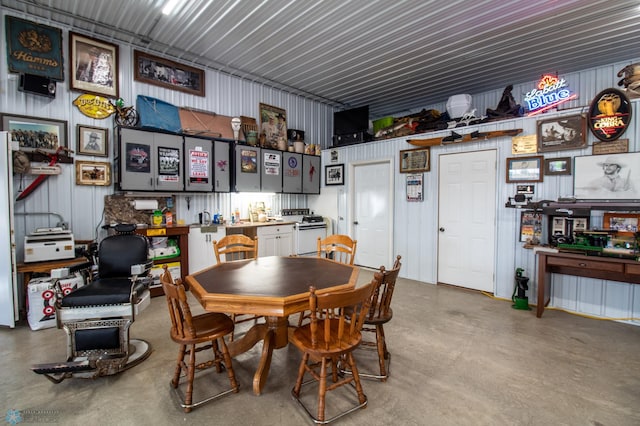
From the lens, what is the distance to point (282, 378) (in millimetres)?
2494

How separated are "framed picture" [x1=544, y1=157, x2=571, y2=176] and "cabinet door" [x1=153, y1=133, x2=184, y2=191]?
5.25 meters

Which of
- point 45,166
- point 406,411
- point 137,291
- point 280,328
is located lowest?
point 406,411

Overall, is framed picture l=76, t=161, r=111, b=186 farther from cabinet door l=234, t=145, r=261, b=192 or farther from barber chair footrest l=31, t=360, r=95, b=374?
barber chair footrest l=31, t=360, r=95, b=374

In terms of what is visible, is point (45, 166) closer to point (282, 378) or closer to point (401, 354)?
point (282, 378)

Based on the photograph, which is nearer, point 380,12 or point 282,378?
point 282,378

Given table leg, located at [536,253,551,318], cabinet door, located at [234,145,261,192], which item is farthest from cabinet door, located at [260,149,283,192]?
table leg, located at [536,253,551,318]

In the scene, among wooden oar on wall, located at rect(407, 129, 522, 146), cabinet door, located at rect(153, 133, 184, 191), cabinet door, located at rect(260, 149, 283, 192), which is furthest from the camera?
cabinet door, located at rect(260, 149, 283, 192)

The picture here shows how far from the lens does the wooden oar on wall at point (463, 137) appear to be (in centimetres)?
438

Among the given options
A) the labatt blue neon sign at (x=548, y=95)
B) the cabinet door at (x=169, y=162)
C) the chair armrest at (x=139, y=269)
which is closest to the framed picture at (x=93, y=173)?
the cabinet door at (x=169, y=162)

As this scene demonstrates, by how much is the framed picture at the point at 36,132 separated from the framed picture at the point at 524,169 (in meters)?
6.17

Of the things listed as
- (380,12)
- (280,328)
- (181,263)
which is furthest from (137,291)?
(380,12)

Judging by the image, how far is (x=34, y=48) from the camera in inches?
150

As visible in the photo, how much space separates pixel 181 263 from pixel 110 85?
277 centimetres

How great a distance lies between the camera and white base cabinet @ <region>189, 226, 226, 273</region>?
4.73 meters
